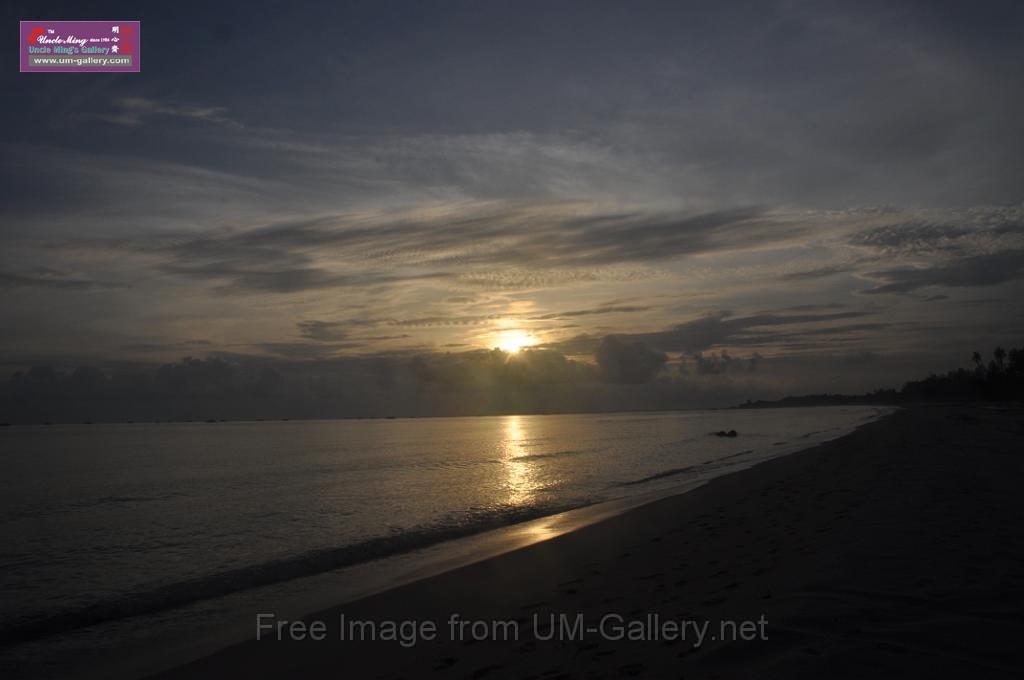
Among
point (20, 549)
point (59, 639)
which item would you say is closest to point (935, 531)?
point (59, 639)

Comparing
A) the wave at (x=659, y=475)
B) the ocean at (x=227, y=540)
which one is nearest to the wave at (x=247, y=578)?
the ocean at (x=227, y=540)

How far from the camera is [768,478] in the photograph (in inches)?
971

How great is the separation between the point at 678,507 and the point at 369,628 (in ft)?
42.1

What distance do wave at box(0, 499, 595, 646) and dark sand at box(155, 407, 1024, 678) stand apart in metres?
4.34

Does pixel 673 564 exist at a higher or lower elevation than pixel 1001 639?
lower

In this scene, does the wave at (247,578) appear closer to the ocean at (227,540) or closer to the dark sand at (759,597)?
the ocean at (227,540)

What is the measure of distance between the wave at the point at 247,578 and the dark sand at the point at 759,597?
4.34m

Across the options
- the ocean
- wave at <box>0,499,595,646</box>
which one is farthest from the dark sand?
wave at <box>0,499,595,646</box>

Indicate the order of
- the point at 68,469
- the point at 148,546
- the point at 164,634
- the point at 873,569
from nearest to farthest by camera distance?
the point at 873,569 → the point at 164,634 → the point at 148,546 → the point at 68,469

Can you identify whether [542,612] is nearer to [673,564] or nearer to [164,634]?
[673,564]

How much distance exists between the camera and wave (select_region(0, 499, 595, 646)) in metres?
11.2

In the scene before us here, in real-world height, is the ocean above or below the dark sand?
below

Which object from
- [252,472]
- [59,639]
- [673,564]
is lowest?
[252,472]

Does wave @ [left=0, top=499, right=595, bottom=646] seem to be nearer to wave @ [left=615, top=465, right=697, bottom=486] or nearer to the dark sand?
the dark sand
